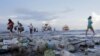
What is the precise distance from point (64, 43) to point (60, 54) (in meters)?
3.65

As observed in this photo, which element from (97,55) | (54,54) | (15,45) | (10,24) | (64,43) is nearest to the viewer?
(54,54)

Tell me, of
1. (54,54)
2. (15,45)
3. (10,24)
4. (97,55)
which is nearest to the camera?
(54,54)

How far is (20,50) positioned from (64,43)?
3664mm

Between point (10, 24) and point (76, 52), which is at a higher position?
point (10, 24)

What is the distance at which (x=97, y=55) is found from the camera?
58.7ft

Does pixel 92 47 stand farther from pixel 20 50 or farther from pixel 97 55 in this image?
pixel 20 50

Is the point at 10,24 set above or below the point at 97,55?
above

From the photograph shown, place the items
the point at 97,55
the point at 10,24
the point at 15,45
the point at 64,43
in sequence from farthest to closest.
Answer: the point at 10,24
the point at 64,43
the point at 15,45
the point at 97,55

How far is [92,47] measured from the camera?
69.7 ft

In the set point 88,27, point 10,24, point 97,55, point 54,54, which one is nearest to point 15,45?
point 54,54

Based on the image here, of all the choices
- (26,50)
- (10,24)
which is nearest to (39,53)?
(26,50)

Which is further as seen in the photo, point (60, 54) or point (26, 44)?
point (26, 44)

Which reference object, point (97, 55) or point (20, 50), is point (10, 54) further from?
point (97, 55)

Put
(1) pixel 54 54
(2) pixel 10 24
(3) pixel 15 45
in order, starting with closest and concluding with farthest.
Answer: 1. (1) pixel 54 54
2. (3) pixel 15 45
3. (2) pixel 10 24
